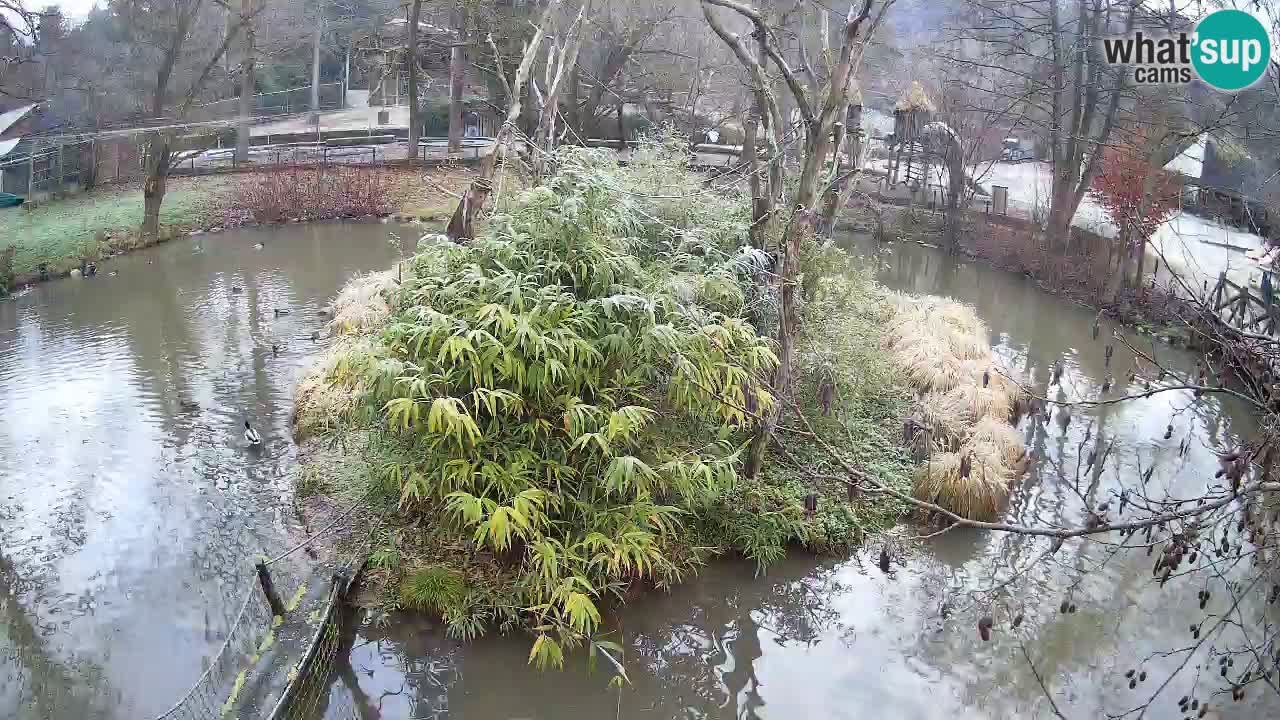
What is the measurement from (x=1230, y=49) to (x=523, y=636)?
7766 millimetres

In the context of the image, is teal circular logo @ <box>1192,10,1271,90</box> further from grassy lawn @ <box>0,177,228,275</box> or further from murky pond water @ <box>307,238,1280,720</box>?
grassy lawn @ <box>0,177,228,275</box>

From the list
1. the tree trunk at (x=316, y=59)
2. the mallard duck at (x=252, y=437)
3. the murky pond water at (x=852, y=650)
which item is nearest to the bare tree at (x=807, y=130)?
the murky pond water at (x=852, y=650)

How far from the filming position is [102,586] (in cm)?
607

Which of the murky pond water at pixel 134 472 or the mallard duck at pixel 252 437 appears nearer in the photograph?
the murky pond water at pixel 134 472

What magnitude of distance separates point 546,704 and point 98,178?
1604 centimetres

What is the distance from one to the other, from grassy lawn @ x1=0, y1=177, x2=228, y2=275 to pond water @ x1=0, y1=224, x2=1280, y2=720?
4649mm

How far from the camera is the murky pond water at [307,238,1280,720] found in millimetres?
5191

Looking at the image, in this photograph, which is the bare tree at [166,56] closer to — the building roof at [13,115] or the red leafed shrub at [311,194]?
the red leafed shrub at [311,194]

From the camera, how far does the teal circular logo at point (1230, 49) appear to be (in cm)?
745

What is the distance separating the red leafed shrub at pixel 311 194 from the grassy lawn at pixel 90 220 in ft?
2.27

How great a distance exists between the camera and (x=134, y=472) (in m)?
7.49

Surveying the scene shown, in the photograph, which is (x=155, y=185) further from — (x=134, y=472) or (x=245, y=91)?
(x=134, y=472)

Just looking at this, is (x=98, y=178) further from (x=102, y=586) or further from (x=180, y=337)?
(x=102, y=586)

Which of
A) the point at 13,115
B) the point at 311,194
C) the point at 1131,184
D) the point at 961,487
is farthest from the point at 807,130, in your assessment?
the point at 13,115
